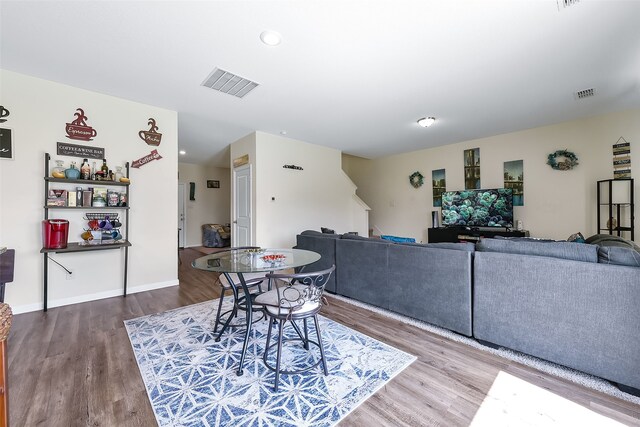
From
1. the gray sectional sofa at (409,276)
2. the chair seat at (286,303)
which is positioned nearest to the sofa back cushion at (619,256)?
the gray sectional sofa at (409,276)

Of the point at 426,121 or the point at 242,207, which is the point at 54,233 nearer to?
the point at 242,207

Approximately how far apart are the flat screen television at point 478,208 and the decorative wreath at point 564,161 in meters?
0.75

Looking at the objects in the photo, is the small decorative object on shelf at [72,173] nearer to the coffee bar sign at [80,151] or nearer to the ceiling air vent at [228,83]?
the coffee bar sign at [80,151]

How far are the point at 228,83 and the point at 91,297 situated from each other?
3.13 m

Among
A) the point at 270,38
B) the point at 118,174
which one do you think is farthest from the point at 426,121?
the point at 118,174

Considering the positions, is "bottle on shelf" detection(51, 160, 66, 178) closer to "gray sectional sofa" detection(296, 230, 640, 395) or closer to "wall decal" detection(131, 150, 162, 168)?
"wall decal" detection(131, 150, 162, 168)

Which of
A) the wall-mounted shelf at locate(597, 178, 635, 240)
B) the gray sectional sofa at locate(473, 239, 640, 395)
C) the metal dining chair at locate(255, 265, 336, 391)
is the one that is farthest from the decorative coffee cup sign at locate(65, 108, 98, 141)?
the wall-mounted shelf at locate(597, 178, 635, 240)

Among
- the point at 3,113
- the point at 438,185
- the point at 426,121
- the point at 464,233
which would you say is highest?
the point at 426,121

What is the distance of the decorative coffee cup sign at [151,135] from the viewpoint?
11.9 feet

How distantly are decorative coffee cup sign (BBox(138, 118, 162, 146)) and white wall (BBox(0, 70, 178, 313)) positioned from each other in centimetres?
6

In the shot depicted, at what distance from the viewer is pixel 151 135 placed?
3674mm

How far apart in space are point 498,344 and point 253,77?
3.45 metres

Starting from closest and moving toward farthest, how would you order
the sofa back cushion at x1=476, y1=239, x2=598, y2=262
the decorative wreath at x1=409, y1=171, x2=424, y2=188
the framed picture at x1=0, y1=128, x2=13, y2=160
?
the sofa back cushion at x1=476, y1=239, x2=598, y2=262
the framed picture at x1=0, y1=128, x2=13, y2=160
the decorative wreath at x1=409, y1=171, x2=424, y2=188

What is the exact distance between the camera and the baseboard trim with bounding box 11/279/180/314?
2865mm
